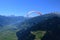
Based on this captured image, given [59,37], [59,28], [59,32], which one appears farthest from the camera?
[59,28]

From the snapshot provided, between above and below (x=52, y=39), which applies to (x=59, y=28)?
above

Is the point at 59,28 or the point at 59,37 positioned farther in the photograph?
the point at 59,28

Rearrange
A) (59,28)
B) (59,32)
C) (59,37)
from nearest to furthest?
(59,37) < (59,32) < (59,28)

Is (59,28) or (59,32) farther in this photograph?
(59,28)

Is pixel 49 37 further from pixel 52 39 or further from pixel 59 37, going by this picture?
pixel 59 37

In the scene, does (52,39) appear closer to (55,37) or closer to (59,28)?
(55,37)

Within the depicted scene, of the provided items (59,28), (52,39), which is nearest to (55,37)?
(52,39)

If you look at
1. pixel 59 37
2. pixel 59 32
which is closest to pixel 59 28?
pixel 59 32

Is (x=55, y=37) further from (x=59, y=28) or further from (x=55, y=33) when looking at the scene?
(x=59, y=28)
